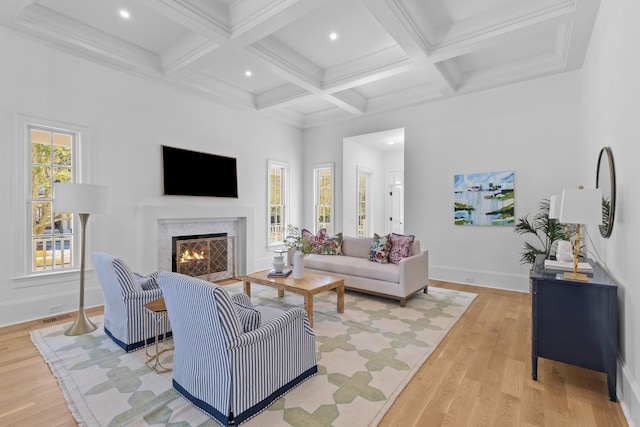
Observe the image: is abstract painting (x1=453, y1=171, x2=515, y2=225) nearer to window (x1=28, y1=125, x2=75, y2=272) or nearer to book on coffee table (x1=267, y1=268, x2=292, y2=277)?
book on coffee table (x1=267, y1=268, x2=292, y2=277)

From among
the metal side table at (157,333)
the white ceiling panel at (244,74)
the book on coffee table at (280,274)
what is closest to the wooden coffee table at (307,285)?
the book on coffee table at (280,274)

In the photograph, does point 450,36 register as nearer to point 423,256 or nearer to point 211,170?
point 423,256

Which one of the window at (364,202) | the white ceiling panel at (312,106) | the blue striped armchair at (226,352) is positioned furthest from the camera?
the window at (364,202)

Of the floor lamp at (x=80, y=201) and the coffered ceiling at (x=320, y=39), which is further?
the coffered ceiling at (x=320, y=39)

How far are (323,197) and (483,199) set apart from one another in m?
3.41

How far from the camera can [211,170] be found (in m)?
5.54

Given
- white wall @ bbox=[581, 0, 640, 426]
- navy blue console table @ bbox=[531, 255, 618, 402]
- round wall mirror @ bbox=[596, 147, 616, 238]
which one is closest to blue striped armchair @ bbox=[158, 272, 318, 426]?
navy blue console table @ bbox=[531, 255, 618, 402]

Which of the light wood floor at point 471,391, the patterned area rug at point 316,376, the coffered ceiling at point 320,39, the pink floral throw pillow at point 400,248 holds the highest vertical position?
the coffered ceiling at point 320,39

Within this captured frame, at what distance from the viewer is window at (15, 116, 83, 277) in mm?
3641

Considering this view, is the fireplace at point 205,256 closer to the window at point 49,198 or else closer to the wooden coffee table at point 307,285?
the window at point 49,198

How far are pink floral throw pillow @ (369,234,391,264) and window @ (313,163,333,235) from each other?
2425 mm

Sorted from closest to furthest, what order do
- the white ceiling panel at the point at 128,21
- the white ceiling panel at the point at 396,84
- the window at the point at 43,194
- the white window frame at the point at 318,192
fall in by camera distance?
1. the white ceiling panel at the point at 128,21
2. the window at the point at 43,194
3. the white ceiling panel at the point at 396,84
4. the white window frame at the point at 318,192

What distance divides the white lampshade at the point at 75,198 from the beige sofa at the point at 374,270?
3.09m

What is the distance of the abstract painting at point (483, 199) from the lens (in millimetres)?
4973
